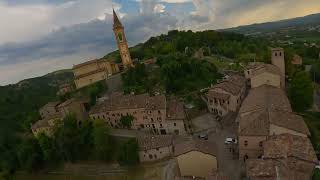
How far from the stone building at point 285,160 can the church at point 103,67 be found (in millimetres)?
52243

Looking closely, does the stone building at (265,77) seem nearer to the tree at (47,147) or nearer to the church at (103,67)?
the church at (103,67)

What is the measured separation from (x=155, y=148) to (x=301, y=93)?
26602mm

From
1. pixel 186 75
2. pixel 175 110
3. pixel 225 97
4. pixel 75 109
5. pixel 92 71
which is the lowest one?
pixel 175 110

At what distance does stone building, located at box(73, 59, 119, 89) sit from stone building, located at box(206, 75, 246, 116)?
31.8 metres

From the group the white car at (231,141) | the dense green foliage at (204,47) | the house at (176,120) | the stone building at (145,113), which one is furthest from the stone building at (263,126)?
the dense green foliage at (204,47)

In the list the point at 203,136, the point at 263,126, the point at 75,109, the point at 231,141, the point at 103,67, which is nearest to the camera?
the point at 263,126

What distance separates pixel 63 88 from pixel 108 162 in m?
39.0

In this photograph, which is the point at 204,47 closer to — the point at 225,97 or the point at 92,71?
the point at 92,71

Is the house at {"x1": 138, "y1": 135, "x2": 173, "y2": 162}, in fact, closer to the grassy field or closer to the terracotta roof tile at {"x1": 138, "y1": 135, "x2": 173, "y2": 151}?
the terracotta roof tile at {"x1": 138, "y1": 135, "x2": 173, "y2": 151}

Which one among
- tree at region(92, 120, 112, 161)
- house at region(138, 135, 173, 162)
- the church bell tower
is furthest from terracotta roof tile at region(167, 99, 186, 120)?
the church bell tower

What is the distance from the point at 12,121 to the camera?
296 ft

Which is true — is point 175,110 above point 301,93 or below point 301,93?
below

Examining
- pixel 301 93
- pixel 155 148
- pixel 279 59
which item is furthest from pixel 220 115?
pixel 279 59

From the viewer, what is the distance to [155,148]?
53312mm
